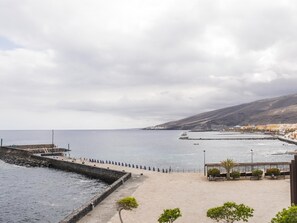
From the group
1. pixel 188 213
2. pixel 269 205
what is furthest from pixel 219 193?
pixel 188 213

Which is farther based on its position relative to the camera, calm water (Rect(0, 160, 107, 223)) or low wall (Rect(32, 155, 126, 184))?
low wall (Rect(32, 155, 126, 184))

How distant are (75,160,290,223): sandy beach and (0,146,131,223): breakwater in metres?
0.71

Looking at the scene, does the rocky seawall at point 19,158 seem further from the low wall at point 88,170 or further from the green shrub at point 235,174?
the green shrub at point 235,174

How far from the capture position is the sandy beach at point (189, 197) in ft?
93.2

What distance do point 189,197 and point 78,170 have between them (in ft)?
134

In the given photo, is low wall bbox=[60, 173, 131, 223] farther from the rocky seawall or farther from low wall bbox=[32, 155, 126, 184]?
the rocky seawall

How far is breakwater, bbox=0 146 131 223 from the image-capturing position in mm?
29663

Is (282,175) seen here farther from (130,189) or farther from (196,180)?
(130,189)

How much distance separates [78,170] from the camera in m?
71.6

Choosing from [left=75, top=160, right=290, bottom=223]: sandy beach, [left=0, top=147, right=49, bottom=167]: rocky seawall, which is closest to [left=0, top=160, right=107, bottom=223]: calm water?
[left=75, top=160, right=290, bottom=223]: sandy beach

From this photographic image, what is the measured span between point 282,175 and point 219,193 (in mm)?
14604

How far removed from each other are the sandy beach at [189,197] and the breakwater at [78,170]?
71 centimetres

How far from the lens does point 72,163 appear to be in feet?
245

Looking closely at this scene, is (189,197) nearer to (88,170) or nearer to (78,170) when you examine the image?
(88,170)
